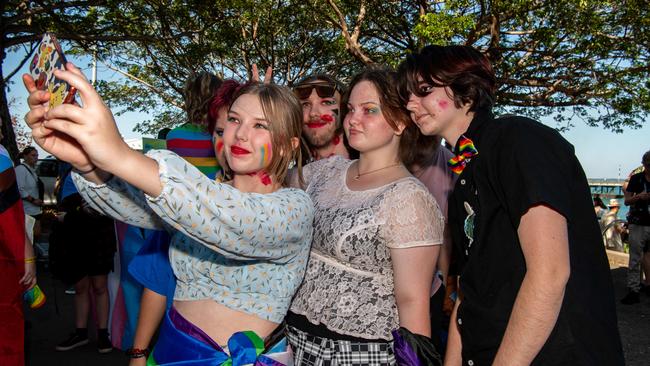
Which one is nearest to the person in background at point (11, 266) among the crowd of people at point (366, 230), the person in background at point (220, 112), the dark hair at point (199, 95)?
A: the crowd of people at point (366, 230)

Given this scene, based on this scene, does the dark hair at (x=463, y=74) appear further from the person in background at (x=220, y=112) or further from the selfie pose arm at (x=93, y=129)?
the selfie pose arm at (x=93, y=129)

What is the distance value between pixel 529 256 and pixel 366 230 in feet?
2.52

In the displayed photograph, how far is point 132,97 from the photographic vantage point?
2280cm

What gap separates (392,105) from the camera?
2393 mm

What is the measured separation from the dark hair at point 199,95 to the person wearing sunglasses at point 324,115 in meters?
0.59

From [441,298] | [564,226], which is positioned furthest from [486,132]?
[441,298]

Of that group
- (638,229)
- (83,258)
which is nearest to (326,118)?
(83,258)

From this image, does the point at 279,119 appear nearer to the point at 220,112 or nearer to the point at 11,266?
the point at 220,112

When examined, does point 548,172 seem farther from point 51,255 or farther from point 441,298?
point 51,255

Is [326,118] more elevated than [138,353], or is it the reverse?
[326,118]

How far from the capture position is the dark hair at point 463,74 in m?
1.93

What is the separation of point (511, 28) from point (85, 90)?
40.9 ft

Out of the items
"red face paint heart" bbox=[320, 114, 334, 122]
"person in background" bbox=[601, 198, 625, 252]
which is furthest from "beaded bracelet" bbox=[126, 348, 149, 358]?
"person in background" bbox=[601, 198, 625, 252]

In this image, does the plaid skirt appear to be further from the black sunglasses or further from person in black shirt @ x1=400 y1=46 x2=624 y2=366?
the black sunglasses
